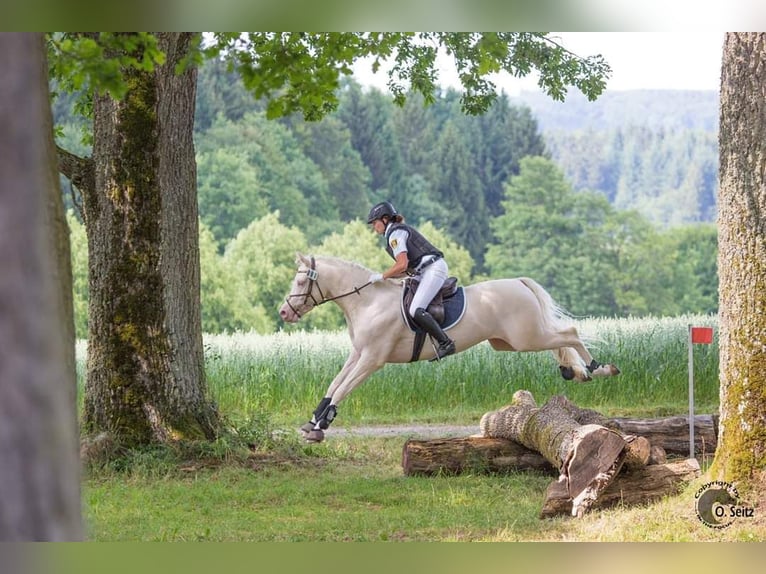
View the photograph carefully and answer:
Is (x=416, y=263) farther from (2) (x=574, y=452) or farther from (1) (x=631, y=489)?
(1) (x=631, y=489)

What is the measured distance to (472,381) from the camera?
7.97 m

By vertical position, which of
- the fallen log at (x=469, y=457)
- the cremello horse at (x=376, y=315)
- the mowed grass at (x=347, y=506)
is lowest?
the mowed grass at (x=347, y=506)

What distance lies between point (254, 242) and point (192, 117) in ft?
3.43

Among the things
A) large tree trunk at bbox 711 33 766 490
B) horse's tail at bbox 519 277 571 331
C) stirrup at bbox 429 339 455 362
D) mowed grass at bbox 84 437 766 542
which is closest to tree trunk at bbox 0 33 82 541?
mowed grass at bbox 84 437 766 542

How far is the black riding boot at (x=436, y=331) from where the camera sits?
7652 mm

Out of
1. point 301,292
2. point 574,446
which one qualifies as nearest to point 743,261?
point 574,446

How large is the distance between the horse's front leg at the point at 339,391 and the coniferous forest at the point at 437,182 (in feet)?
1.38

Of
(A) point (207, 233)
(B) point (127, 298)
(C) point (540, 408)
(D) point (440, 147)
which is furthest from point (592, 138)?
(B) point (127, 298)

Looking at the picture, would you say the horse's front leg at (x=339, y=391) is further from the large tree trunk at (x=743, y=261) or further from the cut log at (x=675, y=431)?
the large tree trunk at (x=743, y=261)

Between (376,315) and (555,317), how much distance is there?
4.08 ft

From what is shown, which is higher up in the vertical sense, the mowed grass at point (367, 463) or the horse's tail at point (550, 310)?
the horse's tail at point (550, 310)

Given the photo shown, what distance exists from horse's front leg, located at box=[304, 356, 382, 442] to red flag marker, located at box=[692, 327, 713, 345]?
216 cm

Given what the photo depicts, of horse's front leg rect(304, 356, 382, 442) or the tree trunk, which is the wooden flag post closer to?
horse's front leg rect(304, 356, 382, 442)

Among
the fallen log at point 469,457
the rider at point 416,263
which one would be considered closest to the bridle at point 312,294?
the rider at point 416,263
